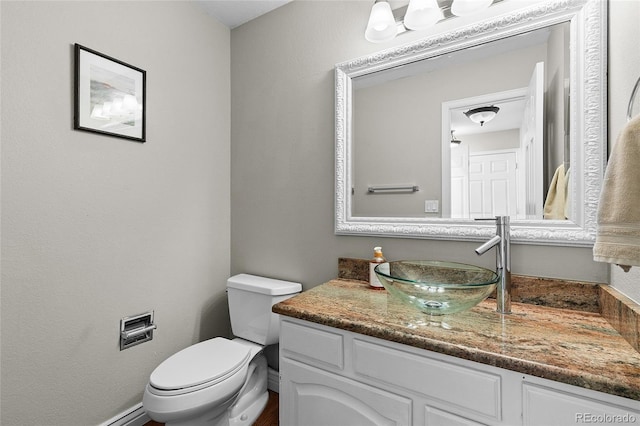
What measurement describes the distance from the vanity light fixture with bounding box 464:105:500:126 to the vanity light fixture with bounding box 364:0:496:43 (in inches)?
15.3

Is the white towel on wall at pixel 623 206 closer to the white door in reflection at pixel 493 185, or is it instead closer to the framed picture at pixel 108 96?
the white door in reflection at pixel 493 185

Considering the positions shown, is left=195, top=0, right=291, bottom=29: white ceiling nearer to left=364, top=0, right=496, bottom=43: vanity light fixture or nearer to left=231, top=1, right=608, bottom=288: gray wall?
left=231, top=1, right=608, bottom=288: gray wall

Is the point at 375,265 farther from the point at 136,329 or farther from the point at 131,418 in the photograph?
the point at 131,418

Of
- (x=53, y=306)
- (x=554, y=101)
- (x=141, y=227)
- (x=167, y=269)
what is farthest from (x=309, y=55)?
(x=53, y=306)

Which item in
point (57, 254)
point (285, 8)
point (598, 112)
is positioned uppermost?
point (285, 8)

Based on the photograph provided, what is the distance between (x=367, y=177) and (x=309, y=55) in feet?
2.61

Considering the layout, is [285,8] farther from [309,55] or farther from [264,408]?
[264,408]

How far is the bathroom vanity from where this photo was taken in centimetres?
71

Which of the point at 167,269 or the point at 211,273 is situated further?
the point at 211,273

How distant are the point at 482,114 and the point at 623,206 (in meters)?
0.78

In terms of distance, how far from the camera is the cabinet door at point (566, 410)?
67 cm

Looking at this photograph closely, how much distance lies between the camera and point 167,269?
171 cm

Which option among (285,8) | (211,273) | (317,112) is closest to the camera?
(317,112)

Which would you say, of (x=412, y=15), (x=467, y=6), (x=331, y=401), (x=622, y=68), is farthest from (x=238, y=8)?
(x=331, y=401)
